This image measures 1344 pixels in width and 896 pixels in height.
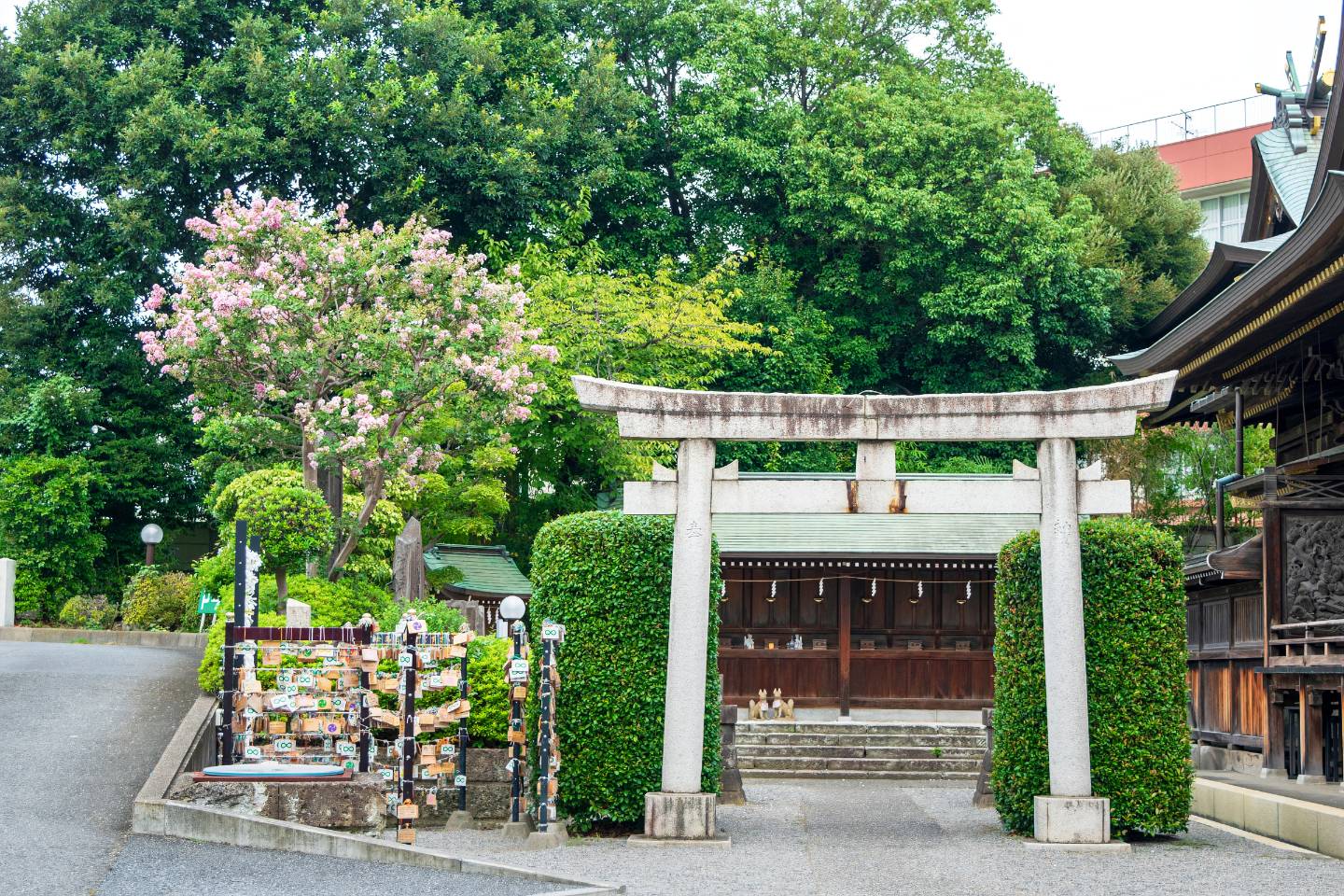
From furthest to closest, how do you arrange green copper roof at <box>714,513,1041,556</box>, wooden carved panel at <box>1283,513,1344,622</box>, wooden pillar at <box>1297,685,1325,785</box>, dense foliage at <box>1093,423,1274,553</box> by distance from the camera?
1. dense foliage at <box>1093,423,1274,553</box>
2. green copper roof at <box>714,513,1041,556</box>
3. wooden carved panel at <box>1283,513,1344,622</box>
4. wooden pillar at <box>1297,685,1325,785</box>

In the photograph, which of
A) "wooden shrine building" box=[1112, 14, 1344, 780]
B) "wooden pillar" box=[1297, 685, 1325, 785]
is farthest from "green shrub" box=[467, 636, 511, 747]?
"wooden pillar" box=[1297, 685, 1325, 785]

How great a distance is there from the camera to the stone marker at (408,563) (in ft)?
79.0

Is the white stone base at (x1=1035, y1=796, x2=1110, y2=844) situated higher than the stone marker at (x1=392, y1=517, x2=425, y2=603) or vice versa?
the stone marker at (x1=392, y1=517, x2=425, y2=603)

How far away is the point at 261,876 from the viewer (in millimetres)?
10562

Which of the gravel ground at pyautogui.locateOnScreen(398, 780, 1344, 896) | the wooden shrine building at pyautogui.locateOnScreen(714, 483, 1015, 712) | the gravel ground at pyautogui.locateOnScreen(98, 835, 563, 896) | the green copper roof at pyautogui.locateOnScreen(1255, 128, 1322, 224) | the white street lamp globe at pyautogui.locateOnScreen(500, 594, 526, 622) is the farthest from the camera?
the wooden shrine building at pyautogui.locateOnScreen(714, 483, 1015, 712)

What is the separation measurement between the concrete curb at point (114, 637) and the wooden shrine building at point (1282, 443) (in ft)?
54.4

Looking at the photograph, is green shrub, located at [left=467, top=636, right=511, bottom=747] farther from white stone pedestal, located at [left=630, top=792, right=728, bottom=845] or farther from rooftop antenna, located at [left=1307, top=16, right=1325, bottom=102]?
rooftop antenna, located at [left=1307, top=16, right=1325, bottom=102]

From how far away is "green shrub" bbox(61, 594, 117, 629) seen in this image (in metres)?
30.4

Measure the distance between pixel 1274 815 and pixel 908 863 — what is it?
4.82 meters

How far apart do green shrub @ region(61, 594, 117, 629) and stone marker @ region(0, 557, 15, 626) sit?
107 cm

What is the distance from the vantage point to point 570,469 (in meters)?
34.2

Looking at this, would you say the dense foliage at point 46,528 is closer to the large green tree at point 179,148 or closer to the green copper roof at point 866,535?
the large green tree at point 179,148

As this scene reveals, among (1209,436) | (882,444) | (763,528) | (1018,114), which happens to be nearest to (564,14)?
(1018,114)

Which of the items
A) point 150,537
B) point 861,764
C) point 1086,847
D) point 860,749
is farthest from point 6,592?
point 1086,847
